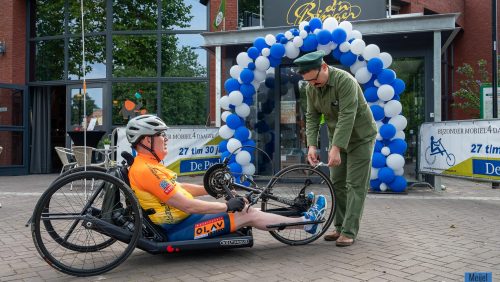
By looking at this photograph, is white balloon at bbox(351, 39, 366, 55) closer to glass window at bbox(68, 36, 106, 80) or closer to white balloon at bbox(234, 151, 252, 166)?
white balloon at bbox(234, 151, 252, 166)

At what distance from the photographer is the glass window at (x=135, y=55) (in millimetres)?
13664

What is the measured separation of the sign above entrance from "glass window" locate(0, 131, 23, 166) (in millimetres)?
8974

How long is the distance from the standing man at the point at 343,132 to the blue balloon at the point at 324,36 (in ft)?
12.4

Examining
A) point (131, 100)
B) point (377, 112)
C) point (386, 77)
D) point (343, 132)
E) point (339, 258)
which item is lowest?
point (339, 258)

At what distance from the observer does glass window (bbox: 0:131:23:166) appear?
46.0ft

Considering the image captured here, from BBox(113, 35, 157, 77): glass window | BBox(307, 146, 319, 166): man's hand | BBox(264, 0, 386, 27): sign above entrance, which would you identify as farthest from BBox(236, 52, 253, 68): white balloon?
BBox(113, 35, 157, 77): glass window

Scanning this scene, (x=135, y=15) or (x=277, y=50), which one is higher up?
(x=135, y=15)

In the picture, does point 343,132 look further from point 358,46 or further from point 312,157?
point 358,46

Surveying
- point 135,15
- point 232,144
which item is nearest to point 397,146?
point 232,144

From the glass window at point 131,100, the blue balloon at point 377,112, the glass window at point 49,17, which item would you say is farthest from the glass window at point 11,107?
the blue balloon at point 377,112

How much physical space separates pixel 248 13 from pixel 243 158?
624 centimetres

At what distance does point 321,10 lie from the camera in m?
10.2

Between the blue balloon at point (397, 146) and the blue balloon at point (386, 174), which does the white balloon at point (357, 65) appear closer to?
the blue balloon at point (397, 146)

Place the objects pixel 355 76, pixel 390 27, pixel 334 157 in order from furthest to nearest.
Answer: pixel 390 27 < pixel 355 76 < pixel 334 157
